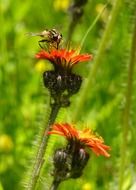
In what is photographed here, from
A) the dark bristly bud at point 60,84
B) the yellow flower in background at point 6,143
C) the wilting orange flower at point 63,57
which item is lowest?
the yellow flower in background at point 6,143

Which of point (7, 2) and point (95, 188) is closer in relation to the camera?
point (95, 188)

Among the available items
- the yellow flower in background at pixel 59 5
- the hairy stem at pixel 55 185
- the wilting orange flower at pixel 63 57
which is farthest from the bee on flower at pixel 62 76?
the yellow flower in background at pixel 59 5

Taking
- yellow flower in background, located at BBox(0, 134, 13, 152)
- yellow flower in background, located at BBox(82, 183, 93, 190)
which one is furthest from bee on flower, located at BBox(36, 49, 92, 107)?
yellow flower in background, located at BBox(0, 134, 13, 152)

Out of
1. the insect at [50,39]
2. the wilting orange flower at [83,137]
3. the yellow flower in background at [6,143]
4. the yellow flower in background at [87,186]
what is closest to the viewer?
the wilting orange flower at [83,137]

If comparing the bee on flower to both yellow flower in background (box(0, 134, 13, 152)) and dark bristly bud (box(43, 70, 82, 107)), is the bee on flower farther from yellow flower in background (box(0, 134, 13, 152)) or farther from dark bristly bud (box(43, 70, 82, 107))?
yellow flower in background (box(0, 134, 13, 152))

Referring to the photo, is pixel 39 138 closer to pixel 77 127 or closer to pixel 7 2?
pixel 77 127

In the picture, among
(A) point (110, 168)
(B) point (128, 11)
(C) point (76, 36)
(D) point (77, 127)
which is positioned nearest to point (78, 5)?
(B) point (128, 11)

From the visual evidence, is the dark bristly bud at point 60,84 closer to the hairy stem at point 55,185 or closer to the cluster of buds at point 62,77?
the cluster of buds at point 62,77
